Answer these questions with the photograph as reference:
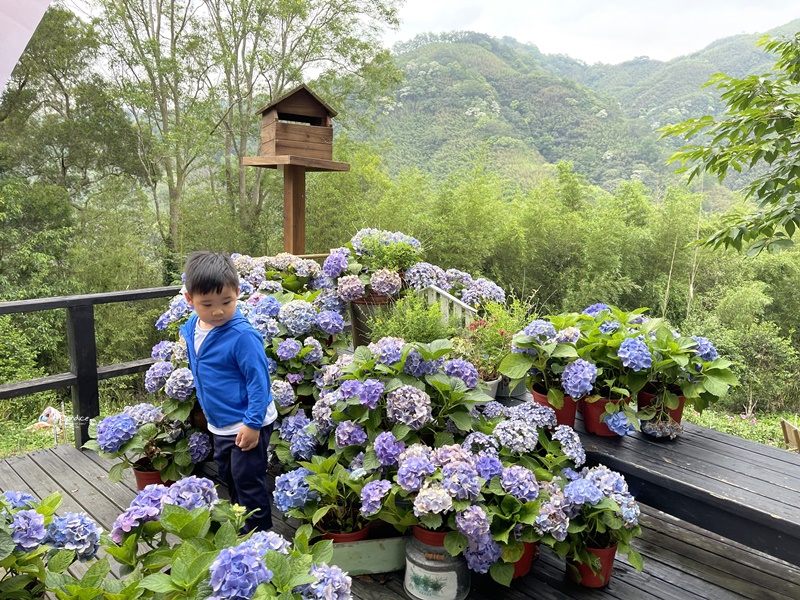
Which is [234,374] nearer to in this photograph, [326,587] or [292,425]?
[292,425]

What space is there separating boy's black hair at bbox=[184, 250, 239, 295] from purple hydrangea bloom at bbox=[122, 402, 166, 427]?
782mm

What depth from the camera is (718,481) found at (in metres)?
1.52

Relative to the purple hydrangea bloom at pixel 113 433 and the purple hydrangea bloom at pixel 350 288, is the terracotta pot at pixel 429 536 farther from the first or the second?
the purple hydrangea bloom at pixel 350 288

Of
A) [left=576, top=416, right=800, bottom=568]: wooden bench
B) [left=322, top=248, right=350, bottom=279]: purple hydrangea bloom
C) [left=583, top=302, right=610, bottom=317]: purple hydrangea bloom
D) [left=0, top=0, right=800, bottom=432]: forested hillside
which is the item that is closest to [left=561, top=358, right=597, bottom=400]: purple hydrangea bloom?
[left=576, top=416, right=800, bottom=568]: wooden bench

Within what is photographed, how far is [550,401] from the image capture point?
186cm

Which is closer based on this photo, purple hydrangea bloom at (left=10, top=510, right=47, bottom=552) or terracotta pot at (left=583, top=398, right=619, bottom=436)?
purple hydrangea bloom at (left=10, top=510, right=47, bottom=552)

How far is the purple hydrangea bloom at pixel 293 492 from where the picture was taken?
1.70 m

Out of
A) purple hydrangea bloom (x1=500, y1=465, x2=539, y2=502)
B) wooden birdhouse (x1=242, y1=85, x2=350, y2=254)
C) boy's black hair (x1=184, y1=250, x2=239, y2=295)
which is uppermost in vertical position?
wooden birdhouse (x1=242, y1=85, x2=350, y2=254)

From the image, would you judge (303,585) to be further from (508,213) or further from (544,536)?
(508,213)

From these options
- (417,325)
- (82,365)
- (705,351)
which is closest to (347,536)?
(417,325)

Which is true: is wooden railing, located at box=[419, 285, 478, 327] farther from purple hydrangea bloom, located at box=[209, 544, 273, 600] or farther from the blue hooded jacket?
purple hydrangea bloom, located at box=[209, 544, 273, 600]

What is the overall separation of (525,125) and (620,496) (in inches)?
704

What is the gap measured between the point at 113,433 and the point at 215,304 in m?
0.76

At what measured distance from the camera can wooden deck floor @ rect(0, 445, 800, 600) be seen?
1718mm
